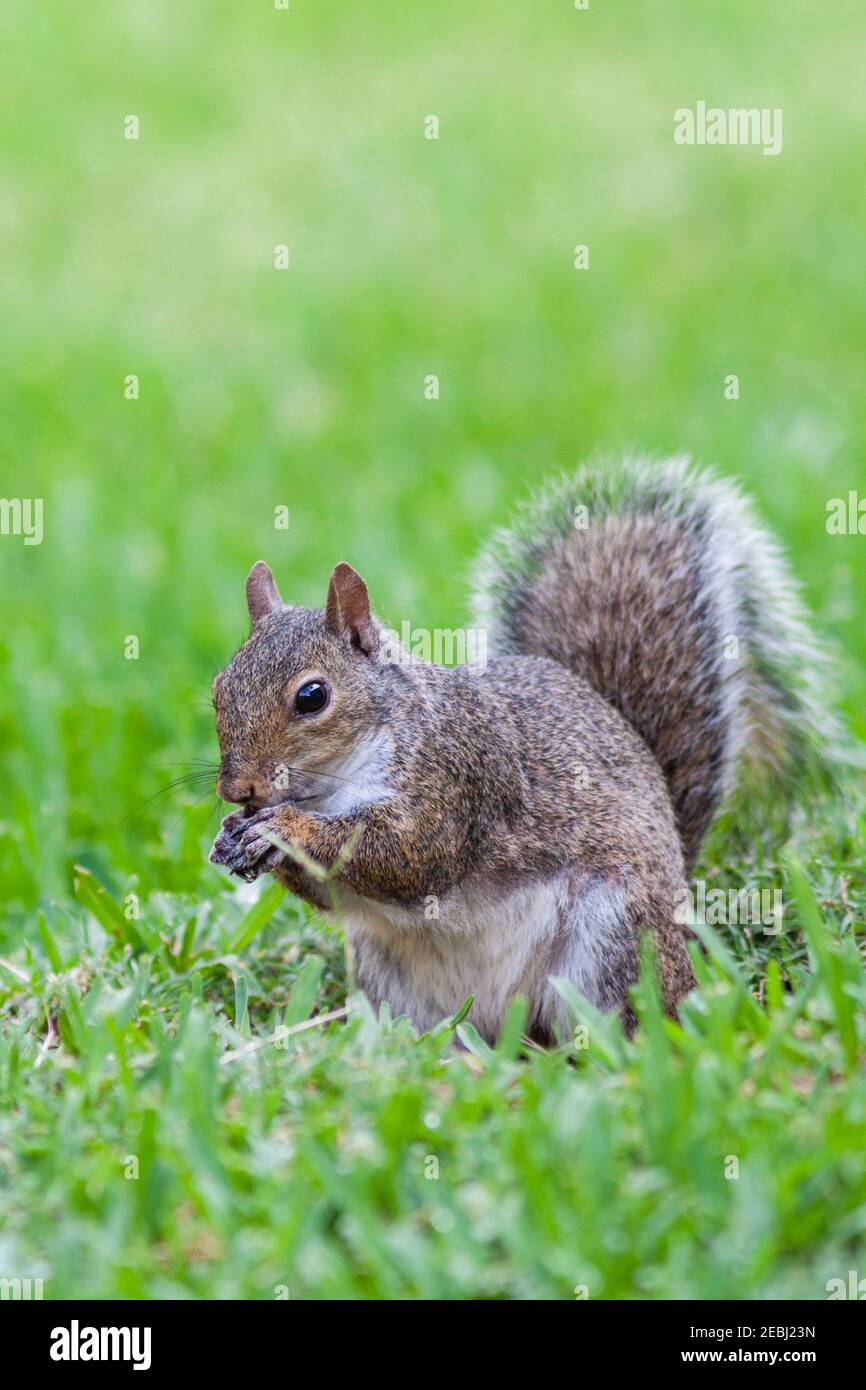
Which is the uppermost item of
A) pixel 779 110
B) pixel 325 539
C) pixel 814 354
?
pixel 779 110

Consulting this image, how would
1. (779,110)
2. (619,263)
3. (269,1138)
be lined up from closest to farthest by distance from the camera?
(269,1138)
(619,263)
(779,110)

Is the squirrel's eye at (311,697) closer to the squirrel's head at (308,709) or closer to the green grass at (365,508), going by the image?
the squirrel's head at (308,709)

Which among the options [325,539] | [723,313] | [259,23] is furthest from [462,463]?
[259,23]

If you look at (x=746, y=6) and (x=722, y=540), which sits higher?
(x=746, y=6)

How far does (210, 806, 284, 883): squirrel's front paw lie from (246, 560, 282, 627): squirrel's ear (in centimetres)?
55

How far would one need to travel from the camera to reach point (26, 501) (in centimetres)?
733

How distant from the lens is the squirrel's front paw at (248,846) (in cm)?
319

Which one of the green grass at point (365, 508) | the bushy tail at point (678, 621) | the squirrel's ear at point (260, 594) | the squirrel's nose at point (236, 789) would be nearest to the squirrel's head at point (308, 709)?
the squirrel's nose at point (236, 789)

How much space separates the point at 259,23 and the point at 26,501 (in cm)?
638

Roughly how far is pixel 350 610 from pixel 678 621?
86 centimetres

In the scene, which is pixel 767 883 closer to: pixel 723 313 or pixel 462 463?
pixel 462 463

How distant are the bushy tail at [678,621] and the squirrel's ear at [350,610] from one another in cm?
70

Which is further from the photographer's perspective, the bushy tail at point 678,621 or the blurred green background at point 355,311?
the blurred green background at point 355,311

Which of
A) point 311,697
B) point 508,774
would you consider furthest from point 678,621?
point 311,697
